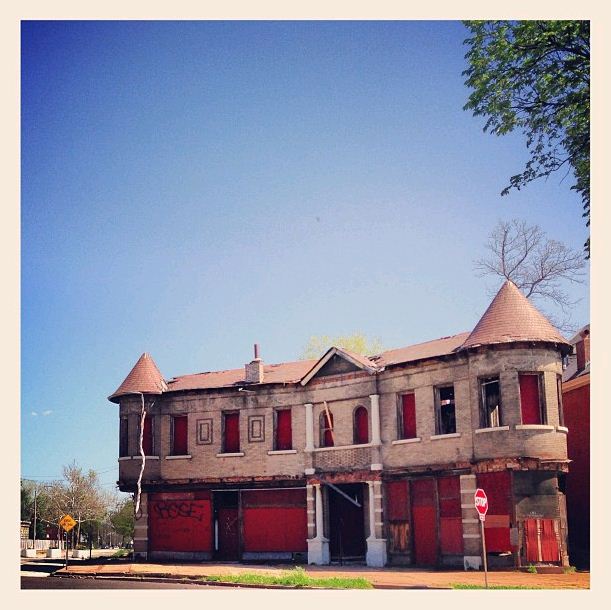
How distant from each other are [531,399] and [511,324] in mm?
2160

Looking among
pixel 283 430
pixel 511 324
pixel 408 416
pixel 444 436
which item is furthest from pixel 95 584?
pixel 511 324

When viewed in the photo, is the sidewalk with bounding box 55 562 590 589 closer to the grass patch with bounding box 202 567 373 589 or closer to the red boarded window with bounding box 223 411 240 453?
the grass patch with bounding box 202 567 373 589

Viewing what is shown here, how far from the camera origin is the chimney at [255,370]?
28211 millimetres

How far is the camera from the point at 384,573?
70.9ft

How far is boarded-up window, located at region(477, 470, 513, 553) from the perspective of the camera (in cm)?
2162

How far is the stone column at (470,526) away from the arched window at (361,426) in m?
3.86

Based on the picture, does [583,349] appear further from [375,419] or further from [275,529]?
[275,529]

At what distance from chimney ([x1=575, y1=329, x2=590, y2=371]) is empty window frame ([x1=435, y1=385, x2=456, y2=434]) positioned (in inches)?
189

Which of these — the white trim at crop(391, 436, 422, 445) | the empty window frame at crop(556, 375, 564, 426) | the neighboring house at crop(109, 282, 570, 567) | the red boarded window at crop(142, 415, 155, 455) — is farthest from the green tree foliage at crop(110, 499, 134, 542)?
the empty window frame at crop(556, 375, 564, 426)
